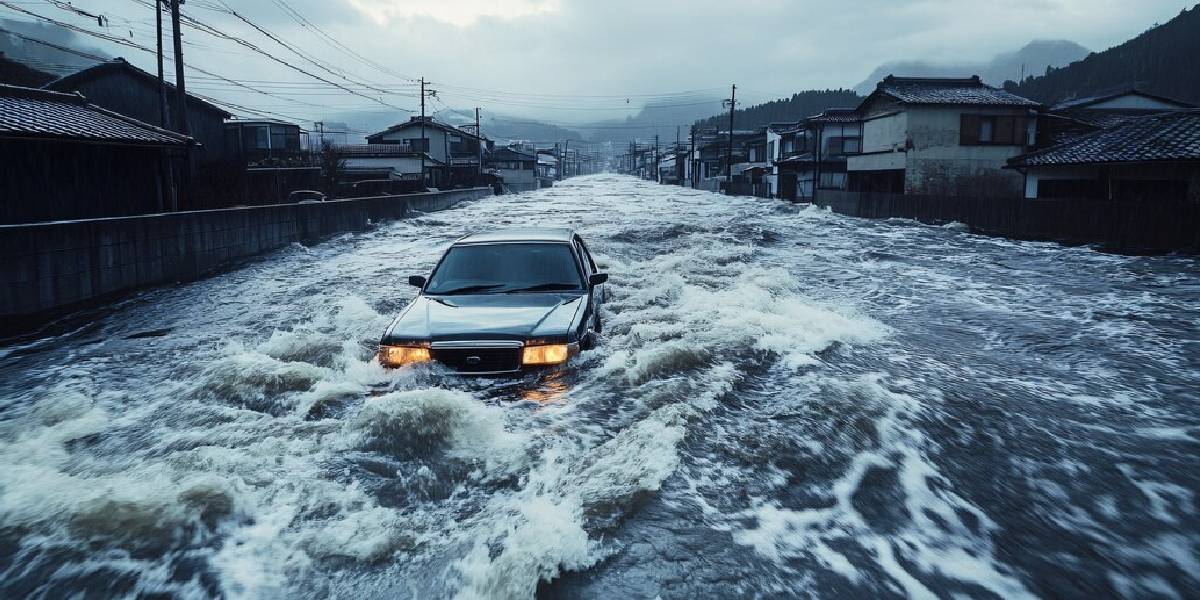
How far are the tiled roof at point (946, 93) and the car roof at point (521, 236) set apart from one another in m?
31.5

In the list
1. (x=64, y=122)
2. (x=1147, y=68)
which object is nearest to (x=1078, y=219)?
(x=64, y=122)

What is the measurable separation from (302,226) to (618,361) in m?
16.6

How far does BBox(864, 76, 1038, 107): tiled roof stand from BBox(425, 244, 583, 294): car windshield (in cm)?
A: 3238

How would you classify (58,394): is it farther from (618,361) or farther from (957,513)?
(957,513)

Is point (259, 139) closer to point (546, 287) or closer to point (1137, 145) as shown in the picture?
point (546, 287)

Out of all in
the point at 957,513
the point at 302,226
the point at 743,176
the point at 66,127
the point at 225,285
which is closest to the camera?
the point at 957,513

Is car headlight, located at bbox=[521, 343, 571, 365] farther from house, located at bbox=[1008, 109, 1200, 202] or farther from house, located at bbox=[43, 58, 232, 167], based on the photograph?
house, located at bbox=[43, 58, 232, 167]

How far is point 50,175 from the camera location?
16438 mm

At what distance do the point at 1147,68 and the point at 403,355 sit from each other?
70440 millimetres

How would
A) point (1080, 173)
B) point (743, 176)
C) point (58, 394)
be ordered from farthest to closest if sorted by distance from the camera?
point (743, 176)
point (1080, 173)
point (58, 394)

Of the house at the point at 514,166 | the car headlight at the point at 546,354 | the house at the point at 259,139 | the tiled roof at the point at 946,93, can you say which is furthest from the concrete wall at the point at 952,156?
the house at the point at 514,166

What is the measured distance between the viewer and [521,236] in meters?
8.29

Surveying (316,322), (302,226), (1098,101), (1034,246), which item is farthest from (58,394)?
(1098,101)

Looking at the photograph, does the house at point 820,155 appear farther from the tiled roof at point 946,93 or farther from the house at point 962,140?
the house at point 962,140
